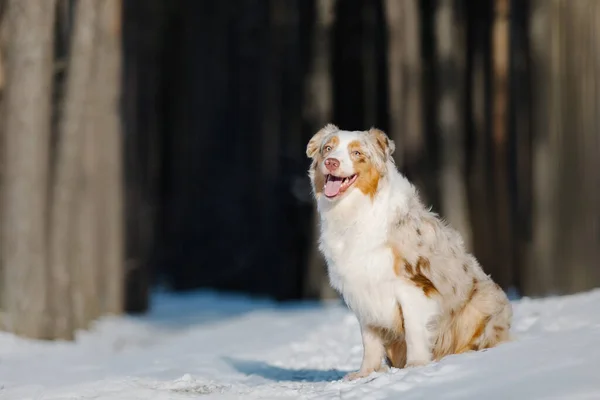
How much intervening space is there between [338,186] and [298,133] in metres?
13.0

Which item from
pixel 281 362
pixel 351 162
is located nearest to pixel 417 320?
pixel 351 162

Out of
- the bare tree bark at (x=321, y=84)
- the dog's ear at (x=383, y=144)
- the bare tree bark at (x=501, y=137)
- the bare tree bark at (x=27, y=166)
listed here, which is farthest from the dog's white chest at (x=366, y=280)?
the bare tree bark at (x=501, y=137)

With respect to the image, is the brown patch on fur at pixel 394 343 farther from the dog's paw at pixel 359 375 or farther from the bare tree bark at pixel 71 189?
the bare tree bark at pixel 71 189

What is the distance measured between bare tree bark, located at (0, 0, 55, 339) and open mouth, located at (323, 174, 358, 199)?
5543 mm

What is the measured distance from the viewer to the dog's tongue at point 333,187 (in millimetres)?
7785

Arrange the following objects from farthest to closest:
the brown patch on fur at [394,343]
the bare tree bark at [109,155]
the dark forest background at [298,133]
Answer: the bare tree bark at [109,155]
the dark forest background at [298,133]
the brown patch on fur at [394,343]

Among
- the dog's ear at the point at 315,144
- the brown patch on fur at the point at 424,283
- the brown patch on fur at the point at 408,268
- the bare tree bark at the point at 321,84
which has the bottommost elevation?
the brown patch on fur at the point at 424,283

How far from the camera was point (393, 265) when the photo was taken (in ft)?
25.1

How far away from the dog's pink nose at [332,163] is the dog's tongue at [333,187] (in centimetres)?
19

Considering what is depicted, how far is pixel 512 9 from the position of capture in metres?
17.7

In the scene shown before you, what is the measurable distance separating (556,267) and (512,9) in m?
4.38

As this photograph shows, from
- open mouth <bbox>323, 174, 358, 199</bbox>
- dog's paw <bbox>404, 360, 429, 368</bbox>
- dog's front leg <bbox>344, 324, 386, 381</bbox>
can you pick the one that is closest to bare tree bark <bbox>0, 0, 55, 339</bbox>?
dog's front leg <bbox>344, 324, 386, 381</bbox>

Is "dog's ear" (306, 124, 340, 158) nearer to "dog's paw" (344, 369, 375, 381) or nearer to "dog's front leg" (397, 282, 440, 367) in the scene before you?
"dog's front leg" (397, 282, 440, 367)

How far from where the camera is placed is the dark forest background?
1247cm
